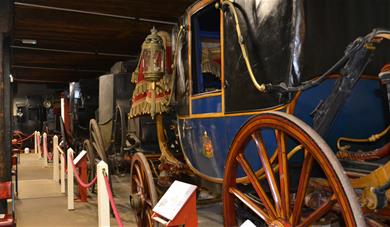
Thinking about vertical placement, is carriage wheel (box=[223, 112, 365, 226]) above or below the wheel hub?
above

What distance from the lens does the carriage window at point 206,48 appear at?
3.38 m

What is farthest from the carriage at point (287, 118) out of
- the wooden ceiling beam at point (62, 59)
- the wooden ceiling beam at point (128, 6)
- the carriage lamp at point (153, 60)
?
the wooden ceiling beam at point (62, 59)

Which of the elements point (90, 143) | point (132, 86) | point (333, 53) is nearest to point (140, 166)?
point (333, 53)

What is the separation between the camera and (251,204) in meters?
2.18

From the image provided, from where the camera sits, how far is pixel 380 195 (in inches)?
64.6

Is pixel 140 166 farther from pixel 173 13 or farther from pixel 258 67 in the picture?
pixel 173 13

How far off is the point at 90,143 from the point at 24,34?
2792 mm

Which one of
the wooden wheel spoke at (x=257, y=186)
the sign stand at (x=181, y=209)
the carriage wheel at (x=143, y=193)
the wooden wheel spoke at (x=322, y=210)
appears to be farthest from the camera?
the carriage wheel at (x=143, y=193)

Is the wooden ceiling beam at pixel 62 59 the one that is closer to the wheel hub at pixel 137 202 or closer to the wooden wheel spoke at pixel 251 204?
the wheel hub at pixel 137 202

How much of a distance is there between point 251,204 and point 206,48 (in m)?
2.54

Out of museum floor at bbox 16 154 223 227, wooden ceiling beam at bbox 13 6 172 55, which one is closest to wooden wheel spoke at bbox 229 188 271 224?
museum floor at bbox 16 154 223 227

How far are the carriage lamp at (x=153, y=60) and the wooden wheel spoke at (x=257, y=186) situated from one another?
205 centimetres

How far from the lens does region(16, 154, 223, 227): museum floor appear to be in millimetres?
4723

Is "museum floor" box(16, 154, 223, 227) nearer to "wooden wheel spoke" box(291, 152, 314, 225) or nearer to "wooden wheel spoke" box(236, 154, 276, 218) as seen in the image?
"wooden wheel spoke" box(236, 154, 276, 218)
